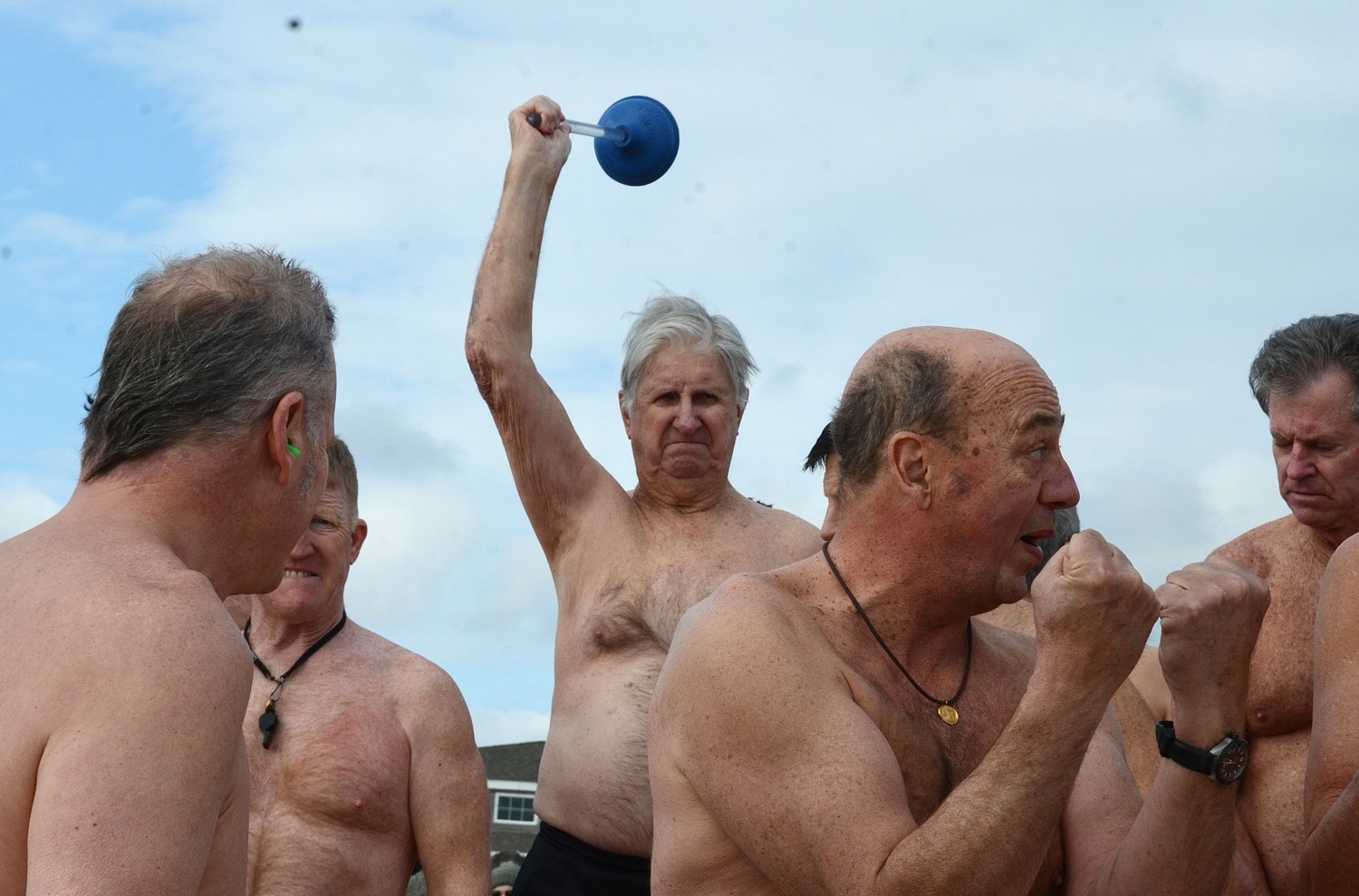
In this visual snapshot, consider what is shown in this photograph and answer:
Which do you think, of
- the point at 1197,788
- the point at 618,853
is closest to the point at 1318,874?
the point at 1197,788

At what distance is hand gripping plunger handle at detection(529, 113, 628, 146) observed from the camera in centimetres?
541

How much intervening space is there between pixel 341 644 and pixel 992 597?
9.26ft

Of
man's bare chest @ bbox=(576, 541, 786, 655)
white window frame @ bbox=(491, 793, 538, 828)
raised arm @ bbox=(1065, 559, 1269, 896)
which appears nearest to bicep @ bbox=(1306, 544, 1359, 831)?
raised arm @ bbox=(1065, 559, 1269, 896)

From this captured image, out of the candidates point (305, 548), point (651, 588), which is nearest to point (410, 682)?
point (305, 548)

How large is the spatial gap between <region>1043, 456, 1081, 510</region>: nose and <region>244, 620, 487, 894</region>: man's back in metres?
2.52

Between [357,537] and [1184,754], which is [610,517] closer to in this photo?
[357,537]

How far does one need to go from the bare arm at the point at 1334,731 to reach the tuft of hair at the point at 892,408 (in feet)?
3.16

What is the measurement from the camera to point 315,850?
190 inches

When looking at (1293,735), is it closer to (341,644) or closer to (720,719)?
(720,719)

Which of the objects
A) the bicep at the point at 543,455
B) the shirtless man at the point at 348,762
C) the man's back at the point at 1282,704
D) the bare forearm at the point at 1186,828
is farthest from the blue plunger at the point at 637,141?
the bare forearm at the point at 1186,828

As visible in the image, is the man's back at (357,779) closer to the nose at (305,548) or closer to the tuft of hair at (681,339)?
the nose at (305,548)

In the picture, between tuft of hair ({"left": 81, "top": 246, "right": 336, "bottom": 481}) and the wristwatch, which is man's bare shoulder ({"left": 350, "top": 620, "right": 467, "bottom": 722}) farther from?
the wristwatch

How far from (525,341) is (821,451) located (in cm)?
199

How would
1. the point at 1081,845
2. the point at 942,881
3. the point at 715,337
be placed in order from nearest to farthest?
the point at 942,881 < the point at 1081,845 < the point at 715,337
